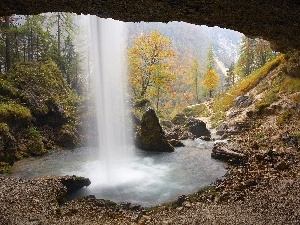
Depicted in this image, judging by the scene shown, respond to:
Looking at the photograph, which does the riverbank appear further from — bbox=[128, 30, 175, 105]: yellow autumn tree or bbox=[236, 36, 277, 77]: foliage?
bbox=[236, 36, 277, 77]: foliage

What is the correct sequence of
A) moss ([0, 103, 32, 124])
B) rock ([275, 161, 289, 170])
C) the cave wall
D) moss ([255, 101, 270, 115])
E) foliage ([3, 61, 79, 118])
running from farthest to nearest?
moss ([255, 101, 270, 115]) < foliage ([3, 61, 79, 118]) < moss ([0, 103, 32, 124]) < rock ([275, 161, 289, 170]) < the cave wall

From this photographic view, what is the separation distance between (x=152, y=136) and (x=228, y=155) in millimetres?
6211

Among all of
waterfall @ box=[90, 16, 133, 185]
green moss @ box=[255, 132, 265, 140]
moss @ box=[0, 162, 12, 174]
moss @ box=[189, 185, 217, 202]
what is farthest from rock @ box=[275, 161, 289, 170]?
moss @ box=[0, 162, 12, 174]

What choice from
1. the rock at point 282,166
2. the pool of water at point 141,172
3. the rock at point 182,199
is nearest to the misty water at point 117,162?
the pool of water at point 141,172

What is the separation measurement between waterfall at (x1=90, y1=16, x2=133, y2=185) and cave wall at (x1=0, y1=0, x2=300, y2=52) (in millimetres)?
10077

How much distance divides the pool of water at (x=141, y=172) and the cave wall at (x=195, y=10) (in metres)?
6.95

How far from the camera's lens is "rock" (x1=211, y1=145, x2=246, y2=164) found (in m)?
14.6

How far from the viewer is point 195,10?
6957mm

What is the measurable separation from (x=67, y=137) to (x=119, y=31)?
367 inches

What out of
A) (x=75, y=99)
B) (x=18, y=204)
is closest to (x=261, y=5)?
(x=18, y=204)

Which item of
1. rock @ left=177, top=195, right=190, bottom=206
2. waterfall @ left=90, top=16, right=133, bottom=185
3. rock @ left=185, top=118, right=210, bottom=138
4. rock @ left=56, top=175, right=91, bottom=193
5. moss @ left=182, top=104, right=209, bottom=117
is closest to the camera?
rock @ left=177, top=195, right=190, bottom=206

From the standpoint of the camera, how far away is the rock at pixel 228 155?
1459 centimetres

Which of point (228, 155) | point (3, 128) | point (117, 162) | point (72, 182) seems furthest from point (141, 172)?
point (3, 128)

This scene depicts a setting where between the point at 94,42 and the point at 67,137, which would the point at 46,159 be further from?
the point at 94,42
